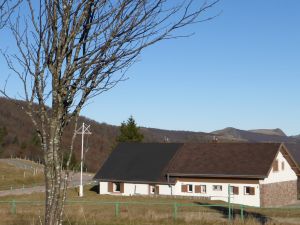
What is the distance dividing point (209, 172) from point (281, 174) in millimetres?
6744

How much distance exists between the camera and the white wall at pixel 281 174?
39.3 metres

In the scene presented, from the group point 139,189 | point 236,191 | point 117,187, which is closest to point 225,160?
point 236,191

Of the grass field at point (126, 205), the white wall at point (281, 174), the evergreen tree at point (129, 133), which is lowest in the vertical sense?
the grass field at point (126, 205)

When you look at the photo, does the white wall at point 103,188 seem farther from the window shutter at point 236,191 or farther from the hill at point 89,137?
the hill at point 89,137

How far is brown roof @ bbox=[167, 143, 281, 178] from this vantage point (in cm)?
3928

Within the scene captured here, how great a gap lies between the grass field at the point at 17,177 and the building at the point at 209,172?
18.2m

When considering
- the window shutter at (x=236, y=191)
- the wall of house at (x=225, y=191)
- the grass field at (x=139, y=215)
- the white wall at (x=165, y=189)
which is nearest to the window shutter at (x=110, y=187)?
the white wall at (x=165, y=189)

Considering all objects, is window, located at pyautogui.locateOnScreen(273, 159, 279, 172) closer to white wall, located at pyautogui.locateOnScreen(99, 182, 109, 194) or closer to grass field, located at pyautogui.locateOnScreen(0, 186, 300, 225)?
grass field, located at pyautogui.locateOnScreen(0, 186, 300, 225)

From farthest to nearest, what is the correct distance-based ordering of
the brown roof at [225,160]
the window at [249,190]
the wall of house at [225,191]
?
1. the brown roof at [225,160]
2. the window at [249,190]
3. the wall of house at [225,191]

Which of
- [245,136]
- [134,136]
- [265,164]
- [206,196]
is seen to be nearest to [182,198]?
[206,196]

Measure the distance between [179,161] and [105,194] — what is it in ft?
25.1

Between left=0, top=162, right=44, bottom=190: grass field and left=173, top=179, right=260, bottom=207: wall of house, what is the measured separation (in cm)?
2452

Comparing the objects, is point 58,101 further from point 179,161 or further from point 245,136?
point 245,136

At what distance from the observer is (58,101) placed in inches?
220
